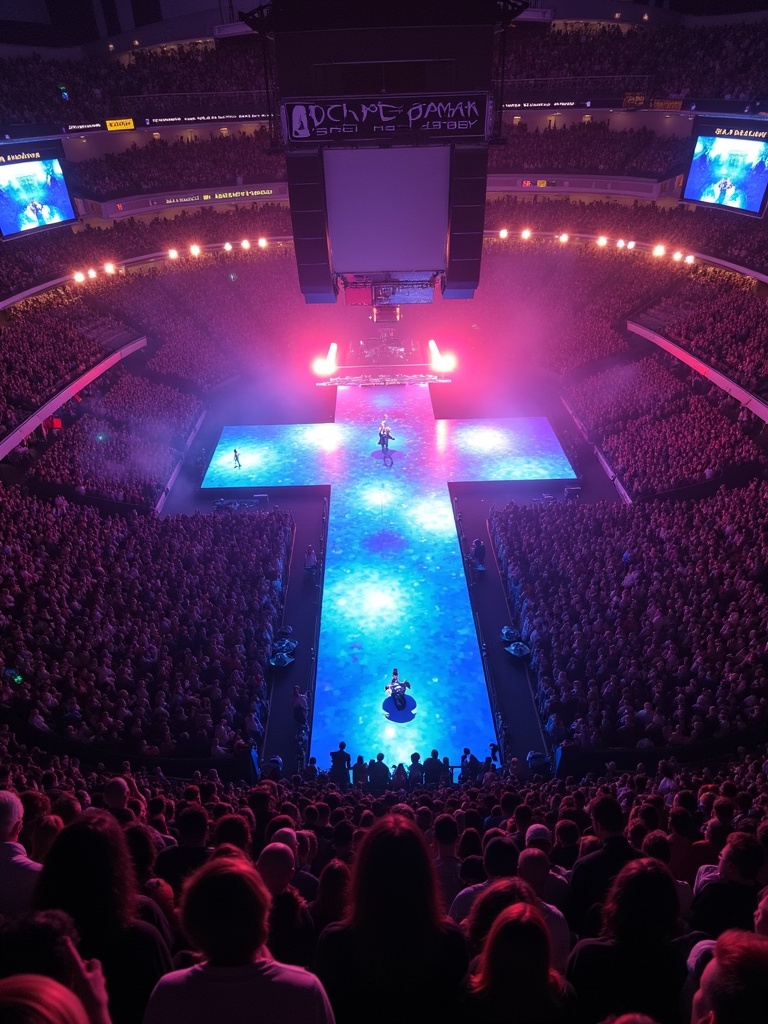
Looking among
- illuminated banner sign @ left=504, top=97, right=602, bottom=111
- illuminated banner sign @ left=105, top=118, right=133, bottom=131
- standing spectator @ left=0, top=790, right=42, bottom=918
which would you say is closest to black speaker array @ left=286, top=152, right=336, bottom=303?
standing spectator @ left=0, top=790, right=42, bottom=918

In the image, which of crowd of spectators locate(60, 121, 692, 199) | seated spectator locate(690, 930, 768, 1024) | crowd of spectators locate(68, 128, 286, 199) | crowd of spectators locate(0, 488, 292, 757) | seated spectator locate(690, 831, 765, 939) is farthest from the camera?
crowd of spectators locate(68, 128, 286, 199)

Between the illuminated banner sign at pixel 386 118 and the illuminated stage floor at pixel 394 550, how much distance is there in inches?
445

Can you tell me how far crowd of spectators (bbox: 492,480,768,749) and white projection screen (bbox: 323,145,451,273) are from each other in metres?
8.26

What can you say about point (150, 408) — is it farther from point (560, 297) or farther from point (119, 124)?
point (560, 297)

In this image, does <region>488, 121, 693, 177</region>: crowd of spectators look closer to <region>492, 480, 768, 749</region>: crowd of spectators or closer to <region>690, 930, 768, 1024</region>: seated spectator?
<region>492, 480, 768, 749</region>: crowd of spectators

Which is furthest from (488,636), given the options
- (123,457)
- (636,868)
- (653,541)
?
(123,457)

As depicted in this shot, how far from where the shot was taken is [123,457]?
73.4 feet

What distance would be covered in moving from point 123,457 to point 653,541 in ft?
59.0

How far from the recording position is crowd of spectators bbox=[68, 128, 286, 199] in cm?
3278

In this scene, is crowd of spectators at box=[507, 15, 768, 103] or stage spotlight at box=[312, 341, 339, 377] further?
stage spotlight at box=[312, 341, 339, 377]

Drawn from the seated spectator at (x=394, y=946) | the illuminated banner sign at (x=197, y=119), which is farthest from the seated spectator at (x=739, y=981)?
the illuminated banner sign at (x=197, y=119)

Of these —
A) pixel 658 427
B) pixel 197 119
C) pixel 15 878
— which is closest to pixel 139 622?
pixel 15 878

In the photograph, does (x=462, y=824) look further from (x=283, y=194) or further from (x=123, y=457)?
(x=283, y=194)

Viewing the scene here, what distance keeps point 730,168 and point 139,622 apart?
92.0ft
